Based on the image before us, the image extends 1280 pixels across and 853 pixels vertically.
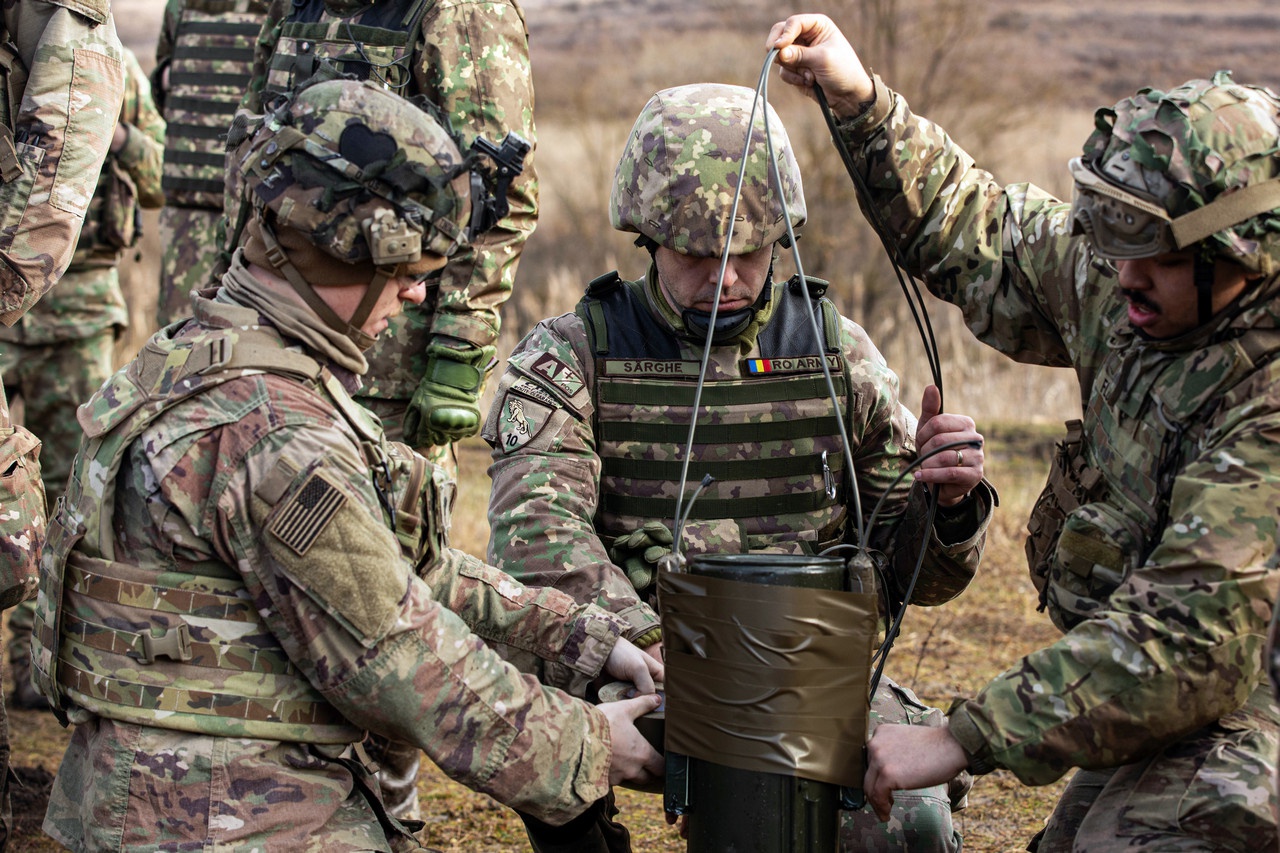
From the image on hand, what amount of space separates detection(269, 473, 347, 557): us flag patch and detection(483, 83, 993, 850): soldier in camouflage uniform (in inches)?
43.5

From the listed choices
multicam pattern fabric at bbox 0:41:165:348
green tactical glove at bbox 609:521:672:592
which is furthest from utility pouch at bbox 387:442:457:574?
multicam pattern fabric at bbox 0:41:165:348

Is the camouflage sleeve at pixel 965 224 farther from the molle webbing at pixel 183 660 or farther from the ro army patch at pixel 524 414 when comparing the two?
the molle webbing at pixel 183 660

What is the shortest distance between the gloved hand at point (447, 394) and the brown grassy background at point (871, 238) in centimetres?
135

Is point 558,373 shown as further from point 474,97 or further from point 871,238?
point 871,238

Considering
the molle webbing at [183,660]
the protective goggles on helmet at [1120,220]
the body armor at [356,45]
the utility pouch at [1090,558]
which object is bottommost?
the molle webbing at [183,660]

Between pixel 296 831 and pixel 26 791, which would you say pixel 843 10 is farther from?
pixel 296 831

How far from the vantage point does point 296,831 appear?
119 inches

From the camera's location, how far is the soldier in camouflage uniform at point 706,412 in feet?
13.0

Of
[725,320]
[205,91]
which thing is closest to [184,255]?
[205,91]

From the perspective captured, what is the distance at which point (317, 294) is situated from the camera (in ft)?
10.1

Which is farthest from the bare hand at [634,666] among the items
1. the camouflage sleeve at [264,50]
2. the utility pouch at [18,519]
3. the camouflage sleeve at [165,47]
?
the camouflage sleeve at [165,47]

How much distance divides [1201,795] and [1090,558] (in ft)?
1.88

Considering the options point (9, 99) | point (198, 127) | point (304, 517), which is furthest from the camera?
point (198, 127)

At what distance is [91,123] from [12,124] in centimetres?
22
